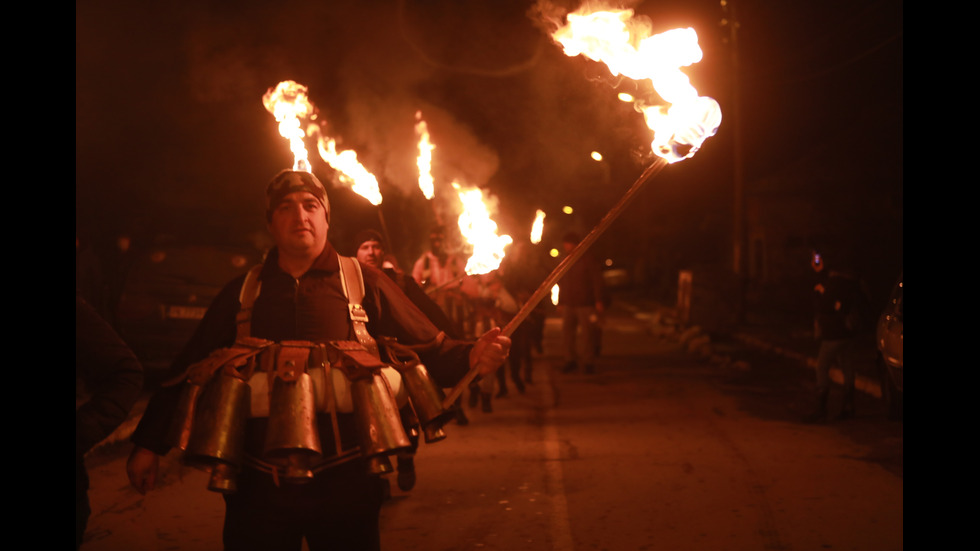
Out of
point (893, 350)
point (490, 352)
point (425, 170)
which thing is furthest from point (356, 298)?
point (425, 170)

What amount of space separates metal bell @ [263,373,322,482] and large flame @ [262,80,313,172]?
3367mm

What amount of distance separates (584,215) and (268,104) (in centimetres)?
6561

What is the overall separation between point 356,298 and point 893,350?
21.3ft

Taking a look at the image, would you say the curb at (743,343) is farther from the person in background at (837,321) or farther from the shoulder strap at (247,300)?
the shoulder strap at (247,300)

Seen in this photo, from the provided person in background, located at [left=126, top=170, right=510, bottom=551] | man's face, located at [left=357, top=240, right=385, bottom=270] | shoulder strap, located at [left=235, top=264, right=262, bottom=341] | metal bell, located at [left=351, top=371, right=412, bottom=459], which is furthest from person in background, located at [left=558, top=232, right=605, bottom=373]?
metal bell, located at [left=351, top=371, right=412, bottom=459]

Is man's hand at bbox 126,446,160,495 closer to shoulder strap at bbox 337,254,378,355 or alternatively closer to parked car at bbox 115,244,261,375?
shoulder strap at bbox 337,254,378,355

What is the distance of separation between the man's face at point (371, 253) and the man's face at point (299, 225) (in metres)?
3.27

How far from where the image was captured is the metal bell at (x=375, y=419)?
337 centimetres

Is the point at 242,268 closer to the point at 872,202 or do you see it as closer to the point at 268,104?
the point at 268,104

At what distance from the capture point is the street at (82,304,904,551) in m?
5.73

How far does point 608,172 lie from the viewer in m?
64.1

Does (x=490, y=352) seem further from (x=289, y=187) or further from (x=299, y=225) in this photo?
(x=289, y=187)

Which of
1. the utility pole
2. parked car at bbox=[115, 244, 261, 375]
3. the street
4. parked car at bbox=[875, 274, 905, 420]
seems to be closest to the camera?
the street

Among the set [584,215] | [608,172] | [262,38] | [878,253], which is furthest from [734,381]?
[584,215]
